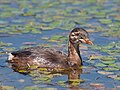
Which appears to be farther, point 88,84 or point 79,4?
point 79,4

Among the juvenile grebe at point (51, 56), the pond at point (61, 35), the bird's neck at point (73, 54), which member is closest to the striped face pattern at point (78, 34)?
the juvenile grebe at point (51, 56)

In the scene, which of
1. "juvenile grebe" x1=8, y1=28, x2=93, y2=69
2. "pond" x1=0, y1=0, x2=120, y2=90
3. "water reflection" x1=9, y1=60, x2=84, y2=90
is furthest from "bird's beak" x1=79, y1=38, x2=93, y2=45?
"water reflection" x1=9, y1=60, x2=84, y2=90

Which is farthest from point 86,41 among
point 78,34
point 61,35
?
point 61,35

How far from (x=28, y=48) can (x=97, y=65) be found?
2036 mm

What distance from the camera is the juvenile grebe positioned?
47.4 ft

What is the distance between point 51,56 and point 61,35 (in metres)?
2.89

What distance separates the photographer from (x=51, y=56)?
47.5ft

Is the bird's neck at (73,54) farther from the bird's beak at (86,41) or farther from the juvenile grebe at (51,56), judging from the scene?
the bird's beak at (86,41)

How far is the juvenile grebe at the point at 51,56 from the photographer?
1445 cm

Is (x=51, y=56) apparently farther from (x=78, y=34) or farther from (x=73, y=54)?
(x=78, y=34)

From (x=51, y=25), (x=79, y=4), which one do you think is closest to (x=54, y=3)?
(x=79, y=4)

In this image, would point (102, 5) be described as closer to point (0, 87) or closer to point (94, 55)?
point (94, 55)

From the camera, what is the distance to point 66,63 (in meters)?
14.5

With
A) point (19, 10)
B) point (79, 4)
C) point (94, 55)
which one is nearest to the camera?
point (94, 55)
